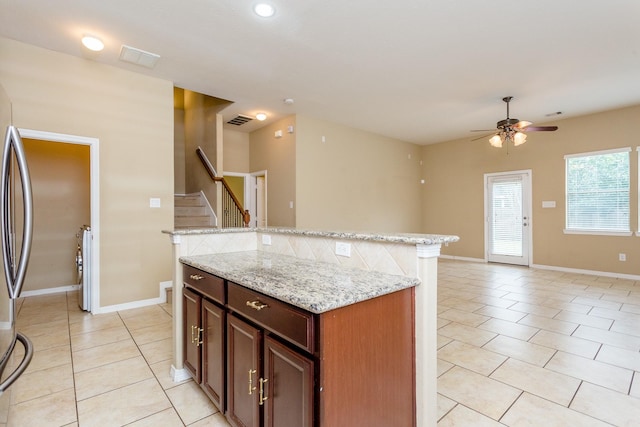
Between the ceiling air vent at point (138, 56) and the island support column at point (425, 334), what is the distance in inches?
144

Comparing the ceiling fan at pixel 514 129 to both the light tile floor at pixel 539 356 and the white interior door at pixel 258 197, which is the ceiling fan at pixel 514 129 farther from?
the white interior door at pixel 258 197

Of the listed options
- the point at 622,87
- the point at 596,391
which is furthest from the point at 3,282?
the point at 622,87

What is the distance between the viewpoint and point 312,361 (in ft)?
3.76

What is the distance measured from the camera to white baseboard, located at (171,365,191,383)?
221 cm

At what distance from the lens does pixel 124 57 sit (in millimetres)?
3469

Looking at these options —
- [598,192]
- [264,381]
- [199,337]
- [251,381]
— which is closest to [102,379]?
[199,337]

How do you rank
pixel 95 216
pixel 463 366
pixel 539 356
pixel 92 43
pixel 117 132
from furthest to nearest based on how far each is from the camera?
1. pixel 117 132
2. pixel 95 216
3. pixel 92 43
4. pixel 539 356
5. pixel 463 366

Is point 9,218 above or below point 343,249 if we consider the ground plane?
above

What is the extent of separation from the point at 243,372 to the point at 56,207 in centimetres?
476

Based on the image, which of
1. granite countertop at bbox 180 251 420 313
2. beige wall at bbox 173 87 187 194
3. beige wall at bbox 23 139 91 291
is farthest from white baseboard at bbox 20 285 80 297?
granite countertop at bbox 180 251 420 313

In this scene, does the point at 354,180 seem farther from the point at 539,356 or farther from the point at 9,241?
the point at 9,241

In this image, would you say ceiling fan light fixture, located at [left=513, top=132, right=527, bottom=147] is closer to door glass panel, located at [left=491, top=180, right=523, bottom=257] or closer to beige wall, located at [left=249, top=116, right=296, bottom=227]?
door glass panel, located at [left=491, top=180, right=523, bottom=257]

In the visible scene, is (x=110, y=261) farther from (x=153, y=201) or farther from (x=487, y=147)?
(x=487, y=147)

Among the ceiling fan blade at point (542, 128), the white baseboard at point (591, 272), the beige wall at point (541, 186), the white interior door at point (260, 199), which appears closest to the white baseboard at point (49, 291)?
the white interior door at point (260, 199)
